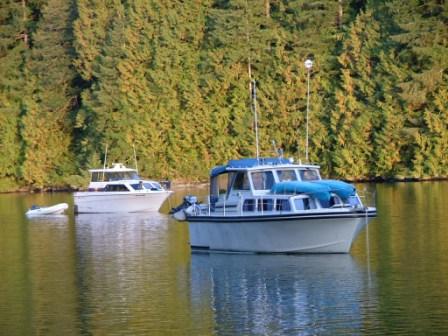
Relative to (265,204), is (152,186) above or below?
above

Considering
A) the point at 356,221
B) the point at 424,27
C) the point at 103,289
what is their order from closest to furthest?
the point at 103,289, the point at 356,221, the point at 424,27

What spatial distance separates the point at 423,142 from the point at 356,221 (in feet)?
141

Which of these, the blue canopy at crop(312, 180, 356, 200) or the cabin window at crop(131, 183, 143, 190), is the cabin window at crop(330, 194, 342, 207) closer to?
the blue canopy at crop(312, 180, 356, 200)

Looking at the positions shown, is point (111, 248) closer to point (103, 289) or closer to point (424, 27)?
point (103, 289)

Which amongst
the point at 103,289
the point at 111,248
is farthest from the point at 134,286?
the point at 111,248

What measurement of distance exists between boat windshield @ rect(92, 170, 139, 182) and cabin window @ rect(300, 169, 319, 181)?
87.4 ft

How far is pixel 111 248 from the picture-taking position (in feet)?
152

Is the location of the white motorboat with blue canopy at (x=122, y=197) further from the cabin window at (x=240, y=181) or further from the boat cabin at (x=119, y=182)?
the cabin window at (x=240, y=181)

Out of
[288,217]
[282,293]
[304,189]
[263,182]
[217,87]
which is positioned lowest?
[282,293]

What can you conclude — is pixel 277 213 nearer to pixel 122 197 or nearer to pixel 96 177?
pixel 122 197

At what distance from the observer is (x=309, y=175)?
4125 cm

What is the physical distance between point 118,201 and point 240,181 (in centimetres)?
2427

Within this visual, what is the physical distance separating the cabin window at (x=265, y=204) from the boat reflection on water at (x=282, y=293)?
155 cm

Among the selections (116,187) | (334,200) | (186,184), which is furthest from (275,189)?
(186,184)
